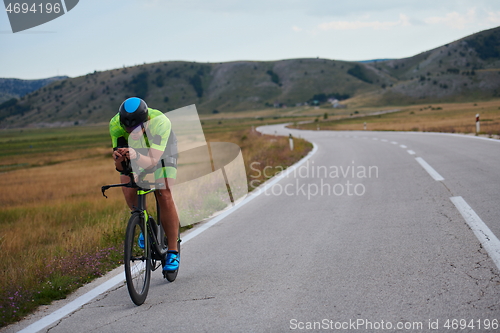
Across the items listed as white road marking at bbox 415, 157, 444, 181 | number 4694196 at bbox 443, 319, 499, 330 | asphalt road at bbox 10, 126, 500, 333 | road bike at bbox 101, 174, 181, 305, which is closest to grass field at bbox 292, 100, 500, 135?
white road marking at bbox 415, 157, 444, 181

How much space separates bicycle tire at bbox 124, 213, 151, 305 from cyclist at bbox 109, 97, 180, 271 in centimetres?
26

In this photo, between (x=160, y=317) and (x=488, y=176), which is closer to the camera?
(x=160, y=317)

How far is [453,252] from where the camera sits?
5043 millimetres

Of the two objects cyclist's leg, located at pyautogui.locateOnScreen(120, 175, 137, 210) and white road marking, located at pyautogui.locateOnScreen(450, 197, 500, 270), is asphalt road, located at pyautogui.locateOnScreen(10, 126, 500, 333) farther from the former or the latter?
cyclist's leg, located at pyautogui.locateOnScreen(120, 175, 137, 210)

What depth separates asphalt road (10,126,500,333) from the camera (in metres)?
3.56

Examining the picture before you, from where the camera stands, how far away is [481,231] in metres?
5.77

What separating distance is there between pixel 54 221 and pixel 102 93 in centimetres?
17976

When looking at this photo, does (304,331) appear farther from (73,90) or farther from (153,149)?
(73,90)

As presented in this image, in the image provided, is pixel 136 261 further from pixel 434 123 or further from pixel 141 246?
pixel 434 123

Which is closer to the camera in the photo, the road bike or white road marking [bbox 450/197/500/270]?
the road bike

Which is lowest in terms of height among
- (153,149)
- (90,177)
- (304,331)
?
(90,177)

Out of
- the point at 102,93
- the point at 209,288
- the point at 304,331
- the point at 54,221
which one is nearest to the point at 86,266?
the point at 209,288

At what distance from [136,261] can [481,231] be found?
4195 millimetres

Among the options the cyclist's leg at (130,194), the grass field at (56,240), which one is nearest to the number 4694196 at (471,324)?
the cyclist's leg at (130,194)
